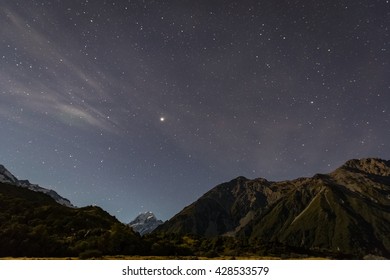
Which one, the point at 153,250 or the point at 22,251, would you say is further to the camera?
the point at 153,250
